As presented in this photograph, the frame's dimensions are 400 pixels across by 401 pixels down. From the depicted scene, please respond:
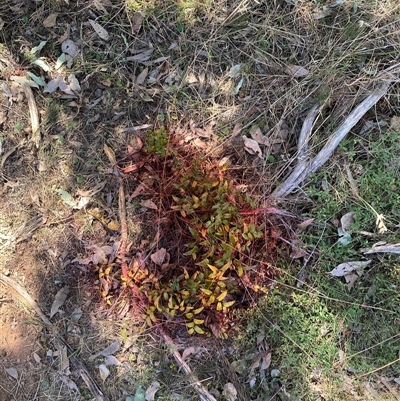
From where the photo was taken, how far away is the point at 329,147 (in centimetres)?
272

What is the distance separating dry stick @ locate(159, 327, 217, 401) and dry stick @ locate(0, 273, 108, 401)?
0.54 m

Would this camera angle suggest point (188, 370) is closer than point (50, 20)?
Yes

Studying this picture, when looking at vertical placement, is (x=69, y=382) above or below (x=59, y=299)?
below

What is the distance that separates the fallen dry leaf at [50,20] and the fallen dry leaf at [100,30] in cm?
25

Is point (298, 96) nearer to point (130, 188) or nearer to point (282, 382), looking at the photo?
point (130, 188)

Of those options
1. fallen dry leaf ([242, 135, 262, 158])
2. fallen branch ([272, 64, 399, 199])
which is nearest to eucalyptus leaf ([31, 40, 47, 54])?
fallen dry leaf ([242, 135, 262, 158])

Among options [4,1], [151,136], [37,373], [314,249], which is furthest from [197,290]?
[4,1]

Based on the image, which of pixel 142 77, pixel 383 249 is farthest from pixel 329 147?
pixel 142 77

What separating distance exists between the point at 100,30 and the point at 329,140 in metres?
1.67

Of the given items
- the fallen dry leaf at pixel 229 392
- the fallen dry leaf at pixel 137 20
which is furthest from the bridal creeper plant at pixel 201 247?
the fallen dry leaf at pixel 137 20

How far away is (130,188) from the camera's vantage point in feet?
9.50

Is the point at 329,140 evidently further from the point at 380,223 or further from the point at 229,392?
the point at 229,392

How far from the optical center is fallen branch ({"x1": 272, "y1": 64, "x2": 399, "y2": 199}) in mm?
2689

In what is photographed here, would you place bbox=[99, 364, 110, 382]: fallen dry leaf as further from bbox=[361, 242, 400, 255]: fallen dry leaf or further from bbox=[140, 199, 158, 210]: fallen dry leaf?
bbox=[361, 242, 400, 255]: fallen dry leaf
